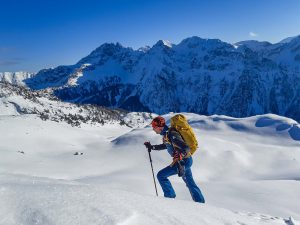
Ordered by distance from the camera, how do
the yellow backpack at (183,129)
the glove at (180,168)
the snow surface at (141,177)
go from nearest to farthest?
the snow surface at (141,177) < the yellow backpack at (183,129) < the glove at (180,168)

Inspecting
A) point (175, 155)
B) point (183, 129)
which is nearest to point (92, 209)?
point (175, 155)

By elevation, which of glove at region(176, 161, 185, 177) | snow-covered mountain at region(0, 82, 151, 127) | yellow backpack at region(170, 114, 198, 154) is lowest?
snow-covered mountain at region(0, 82, 151, 127)

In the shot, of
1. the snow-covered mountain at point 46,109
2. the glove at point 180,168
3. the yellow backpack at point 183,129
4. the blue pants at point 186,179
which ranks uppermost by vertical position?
the yellow backpack at point 183,129

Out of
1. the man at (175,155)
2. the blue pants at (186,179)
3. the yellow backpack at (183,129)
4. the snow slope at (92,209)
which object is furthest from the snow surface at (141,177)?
the yellow backpack at (183,129)

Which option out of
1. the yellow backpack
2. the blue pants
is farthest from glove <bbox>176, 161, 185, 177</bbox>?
the yellow backpack

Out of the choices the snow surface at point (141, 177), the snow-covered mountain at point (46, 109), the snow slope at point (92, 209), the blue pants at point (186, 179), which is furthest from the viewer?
the snow-covered mountain at point (46, 109)

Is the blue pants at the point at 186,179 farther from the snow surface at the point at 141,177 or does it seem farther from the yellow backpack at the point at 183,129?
the yellow backpack at the point at 183,129

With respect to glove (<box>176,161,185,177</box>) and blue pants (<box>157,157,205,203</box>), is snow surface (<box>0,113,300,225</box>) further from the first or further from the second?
glove (<box>176,161,185,177</box>)

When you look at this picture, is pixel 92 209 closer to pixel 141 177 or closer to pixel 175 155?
pixel 175 155

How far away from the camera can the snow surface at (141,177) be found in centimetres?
655

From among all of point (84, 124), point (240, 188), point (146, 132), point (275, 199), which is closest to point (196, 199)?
point (275, 199)

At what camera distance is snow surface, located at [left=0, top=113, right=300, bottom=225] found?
6.55 meters

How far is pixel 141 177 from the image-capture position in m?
28.1

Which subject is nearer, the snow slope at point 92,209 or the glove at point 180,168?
the snow slope at point 92,209
